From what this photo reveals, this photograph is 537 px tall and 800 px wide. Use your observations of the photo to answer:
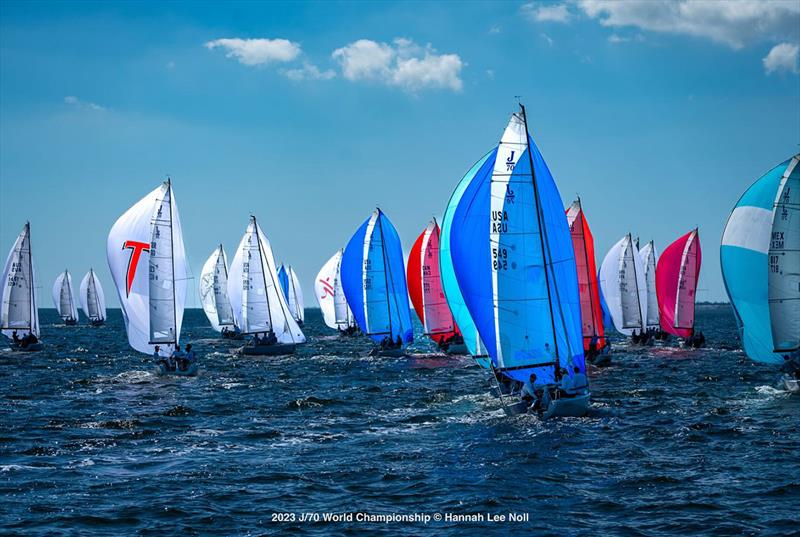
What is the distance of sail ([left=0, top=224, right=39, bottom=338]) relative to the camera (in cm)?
6619

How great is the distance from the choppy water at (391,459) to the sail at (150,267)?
3.59 metres

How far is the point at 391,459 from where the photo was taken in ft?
76.4

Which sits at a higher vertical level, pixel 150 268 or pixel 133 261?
pixel 133 261

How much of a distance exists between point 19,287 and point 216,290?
90.2ft

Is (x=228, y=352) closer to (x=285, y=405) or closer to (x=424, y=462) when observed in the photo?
(x=285, y=405)

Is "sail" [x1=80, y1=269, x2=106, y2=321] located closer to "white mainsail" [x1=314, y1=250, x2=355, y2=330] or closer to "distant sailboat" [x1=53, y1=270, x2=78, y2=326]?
"distant sailboat" [x1=53, y1=270, x2=78, y2=326]

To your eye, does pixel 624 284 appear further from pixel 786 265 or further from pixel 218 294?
pixel 218 294

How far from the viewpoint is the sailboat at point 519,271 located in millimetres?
28891

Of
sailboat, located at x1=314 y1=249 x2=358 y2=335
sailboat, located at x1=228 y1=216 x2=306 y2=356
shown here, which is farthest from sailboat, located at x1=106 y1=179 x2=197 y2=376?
sailboat, located at x1=314 y1=249 x2=358 y2=335

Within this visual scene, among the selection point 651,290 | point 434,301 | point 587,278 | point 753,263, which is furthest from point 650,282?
point 753,263

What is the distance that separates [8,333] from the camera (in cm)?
7062

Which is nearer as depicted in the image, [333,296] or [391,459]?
[391,459]

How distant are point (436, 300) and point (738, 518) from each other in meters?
43.6

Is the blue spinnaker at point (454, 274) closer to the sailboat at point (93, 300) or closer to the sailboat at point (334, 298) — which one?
the sailboat at point (334, 298)
